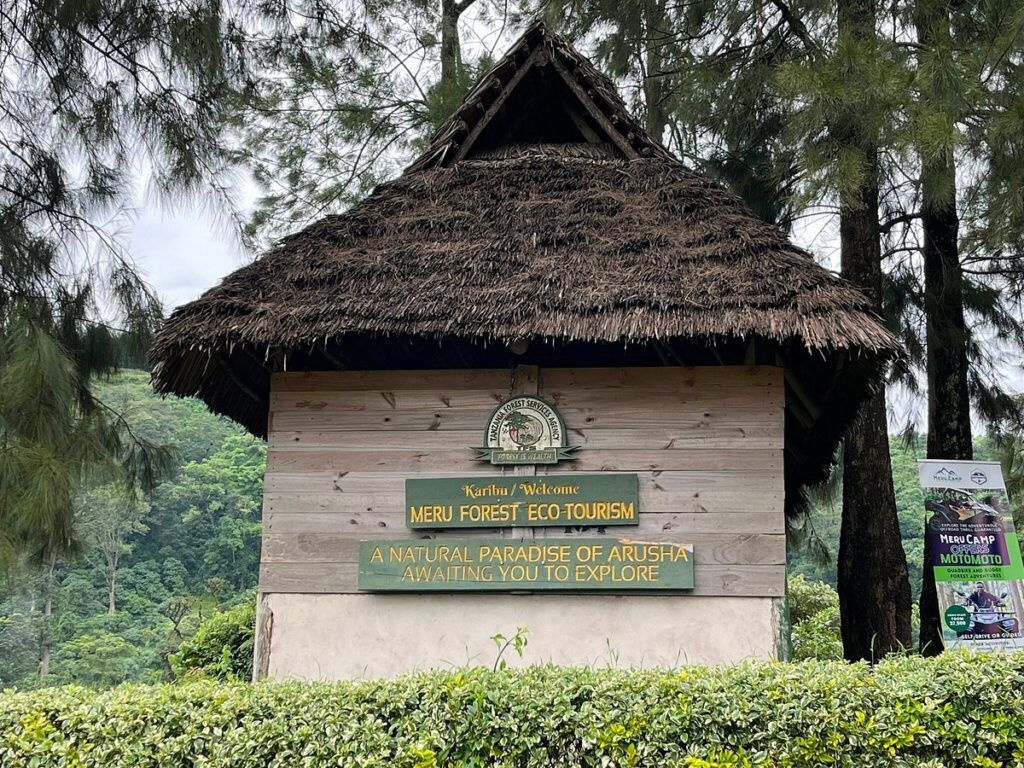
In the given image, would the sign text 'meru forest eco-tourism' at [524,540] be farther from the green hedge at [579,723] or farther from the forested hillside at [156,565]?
the forested hillside at [156,565]

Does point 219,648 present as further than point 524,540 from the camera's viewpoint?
Yes

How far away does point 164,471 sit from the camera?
32.6 ft

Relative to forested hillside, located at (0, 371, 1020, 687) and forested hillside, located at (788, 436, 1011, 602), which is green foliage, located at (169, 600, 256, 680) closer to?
forested hillside, located at (788, 436, 1011, 602)

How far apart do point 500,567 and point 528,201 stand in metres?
2.60

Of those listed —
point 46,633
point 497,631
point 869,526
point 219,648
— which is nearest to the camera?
point 497,631

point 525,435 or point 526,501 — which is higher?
point 525,435

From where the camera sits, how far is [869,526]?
386 inches

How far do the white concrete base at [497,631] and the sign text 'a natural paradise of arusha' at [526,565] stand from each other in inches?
4.1

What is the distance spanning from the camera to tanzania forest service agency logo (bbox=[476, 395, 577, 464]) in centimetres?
597

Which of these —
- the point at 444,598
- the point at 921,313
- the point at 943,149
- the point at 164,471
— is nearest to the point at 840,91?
the point at 943,149

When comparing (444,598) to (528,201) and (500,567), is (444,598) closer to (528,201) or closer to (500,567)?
(500,567)

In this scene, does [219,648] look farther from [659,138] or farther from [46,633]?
[46,633]

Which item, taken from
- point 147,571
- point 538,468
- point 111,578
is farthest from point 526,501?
point 147,571

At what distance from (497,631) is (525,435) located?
3.91ft
